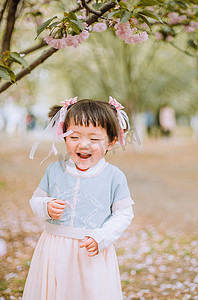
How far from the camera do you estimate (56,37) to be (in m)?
2.18

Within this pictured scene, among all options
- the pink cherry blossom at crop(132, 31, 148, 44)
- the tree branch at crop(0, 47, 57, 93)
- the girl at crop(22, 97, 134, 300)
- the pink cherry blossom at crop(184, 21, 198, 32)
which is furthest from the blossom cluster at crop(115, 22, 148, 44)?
→ the pink cherry blossom at crop(184, 21, 198, 32)

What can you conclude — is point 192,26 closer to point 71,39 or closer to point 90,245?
point 71,39

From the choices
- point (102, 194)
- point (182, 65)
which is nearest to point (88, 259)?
point (102, 194)

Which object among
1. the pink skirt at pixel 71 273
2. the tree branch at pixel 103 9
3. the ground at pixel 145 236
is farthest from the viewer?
the ground at pixel 145 236

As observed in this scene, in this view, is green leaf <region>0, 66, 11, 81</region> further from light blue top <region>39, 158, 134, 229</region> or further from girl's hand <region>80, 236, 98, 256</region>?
girl's hand <region>80, 236, 98, 256</region>

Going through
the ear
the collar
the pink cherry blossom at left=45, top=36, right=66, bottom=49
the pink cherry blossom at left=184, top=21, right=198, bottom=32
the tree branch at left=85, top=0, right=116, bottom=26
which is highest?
the pink cherry blossom at left=184, top=21, right=198, bottom=32

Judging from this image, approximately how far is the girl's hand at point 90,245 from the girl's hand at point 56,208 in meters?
0.19

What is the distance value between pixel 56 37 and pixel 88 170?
0.94 m

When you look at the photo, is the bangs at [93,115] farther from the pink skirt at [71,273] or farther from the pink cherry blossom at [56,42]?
the pink skirt at [71,273]

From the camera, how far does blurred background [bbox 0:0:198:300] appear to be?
361 cm

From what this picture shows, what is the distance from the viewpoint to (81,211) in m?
1.80

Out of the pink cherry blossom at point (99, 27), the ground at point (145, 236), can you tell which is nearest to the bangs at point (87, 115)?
the ground at point (145, 236)

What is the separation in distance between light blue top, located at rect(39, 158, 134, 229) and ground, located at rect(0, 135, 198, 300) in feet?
0.57

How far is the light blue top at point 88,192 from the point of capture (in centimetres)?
180
